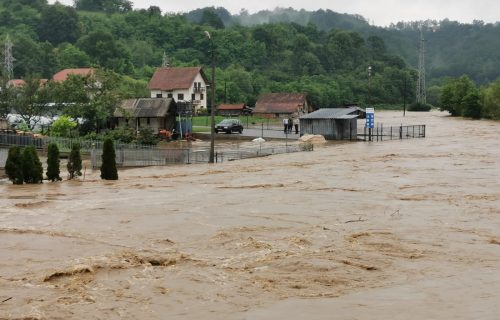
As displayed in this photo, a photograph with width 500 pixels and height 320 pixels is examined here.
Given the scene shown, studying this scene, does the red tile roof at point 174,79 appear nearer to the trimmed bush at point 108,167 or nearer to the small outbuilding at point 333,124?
the small outbuilding at point 333,124

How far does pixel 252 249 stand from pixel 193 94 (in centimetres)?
7460

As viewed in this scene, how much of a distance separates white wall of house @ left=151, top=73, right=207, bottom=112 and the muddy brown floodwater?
59.7m

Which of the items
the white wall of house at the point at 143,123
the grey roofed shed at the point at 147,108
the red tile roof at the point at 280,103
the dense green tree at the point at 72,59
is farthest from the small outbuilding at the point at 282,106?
the dense green tree at the point at 72,59

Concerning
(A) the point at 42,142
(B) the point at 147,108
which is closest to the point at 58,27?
(B) the point at 147,108

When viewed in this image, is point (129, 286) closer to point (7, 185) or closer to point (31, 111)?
point (7, 185)

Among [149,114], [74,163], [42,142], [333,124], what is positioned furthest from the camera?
[333,124]

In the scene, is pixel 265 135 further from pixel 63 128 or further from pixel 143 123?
pixel 63 128

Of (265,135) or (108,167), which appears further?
(265,135)

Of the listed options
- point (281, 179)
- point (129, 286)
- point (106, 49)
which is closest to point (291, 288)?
point (129, 286)

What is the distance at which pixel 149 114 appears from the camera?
52.7 metres

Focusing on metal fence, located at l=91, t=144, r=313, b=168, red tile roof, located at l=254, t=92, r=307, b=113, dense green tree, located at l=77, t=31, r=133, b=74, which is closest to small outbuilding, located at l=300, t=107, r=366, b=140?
metal fence, located at l=91, t=144, r=313, b=168

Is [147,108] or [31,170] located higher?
[147,108]

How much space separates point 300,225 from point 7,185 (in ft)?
43.9

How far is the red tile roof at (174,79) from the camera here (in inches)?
3428
